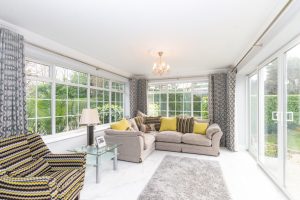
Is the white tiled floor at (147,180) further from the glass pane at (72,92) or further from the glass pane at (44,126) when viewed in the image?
the glass pane at (72,92)

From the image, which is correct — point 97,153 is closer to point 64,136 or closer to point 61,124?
point 64,136

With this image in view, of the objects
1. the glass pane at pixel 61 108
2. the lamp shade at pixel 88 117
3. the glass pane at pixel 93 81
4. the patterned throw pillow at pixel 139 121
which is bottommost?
the patterned throw pillow at pixel 139 121

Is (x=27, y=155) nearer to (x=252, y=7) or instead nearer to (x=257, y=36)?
(x=252, y=7)

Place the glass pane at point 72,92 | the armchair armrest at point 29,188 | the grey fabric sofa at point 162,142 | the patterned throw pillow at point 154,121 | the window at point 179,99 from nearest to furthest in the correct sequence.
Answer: the armchair armrest at point 29,188, the grey fabric sofa at point 162,142, the glass pane at point 72,92, the patterned throw pillow at point 154,121, the window at point 179,99

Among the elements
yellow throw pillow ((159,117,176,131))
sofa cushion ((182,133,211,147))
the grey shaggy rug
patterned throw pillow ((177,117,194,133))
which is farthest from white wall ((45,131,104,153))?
patterned throw pillow ((177,117,194,133))

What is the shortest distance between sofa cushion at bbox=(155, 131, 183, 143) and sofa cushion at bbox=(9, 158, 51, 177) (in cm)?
278

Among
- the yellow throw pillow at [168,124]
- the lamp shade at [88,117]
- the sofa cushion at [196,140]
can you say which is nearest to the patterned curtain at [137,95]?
the yellow throw pillow at [168,124]

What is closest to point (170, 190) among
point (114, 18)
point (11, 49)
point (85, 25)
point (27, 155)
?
point (27, 155)

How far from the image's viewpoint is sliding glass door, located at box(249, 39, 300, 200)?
205 cm

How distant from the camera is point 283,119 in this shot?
228 centimetres

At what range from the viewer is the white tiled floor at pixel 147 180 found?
7.25 ft

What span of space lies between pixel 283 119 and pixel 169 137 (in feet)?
8.33

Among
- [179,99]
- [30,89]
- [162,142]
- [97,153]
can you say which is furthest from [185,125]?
[30,89]

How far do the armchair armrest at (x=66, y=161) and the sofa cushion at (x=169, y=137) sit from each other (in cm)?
254
